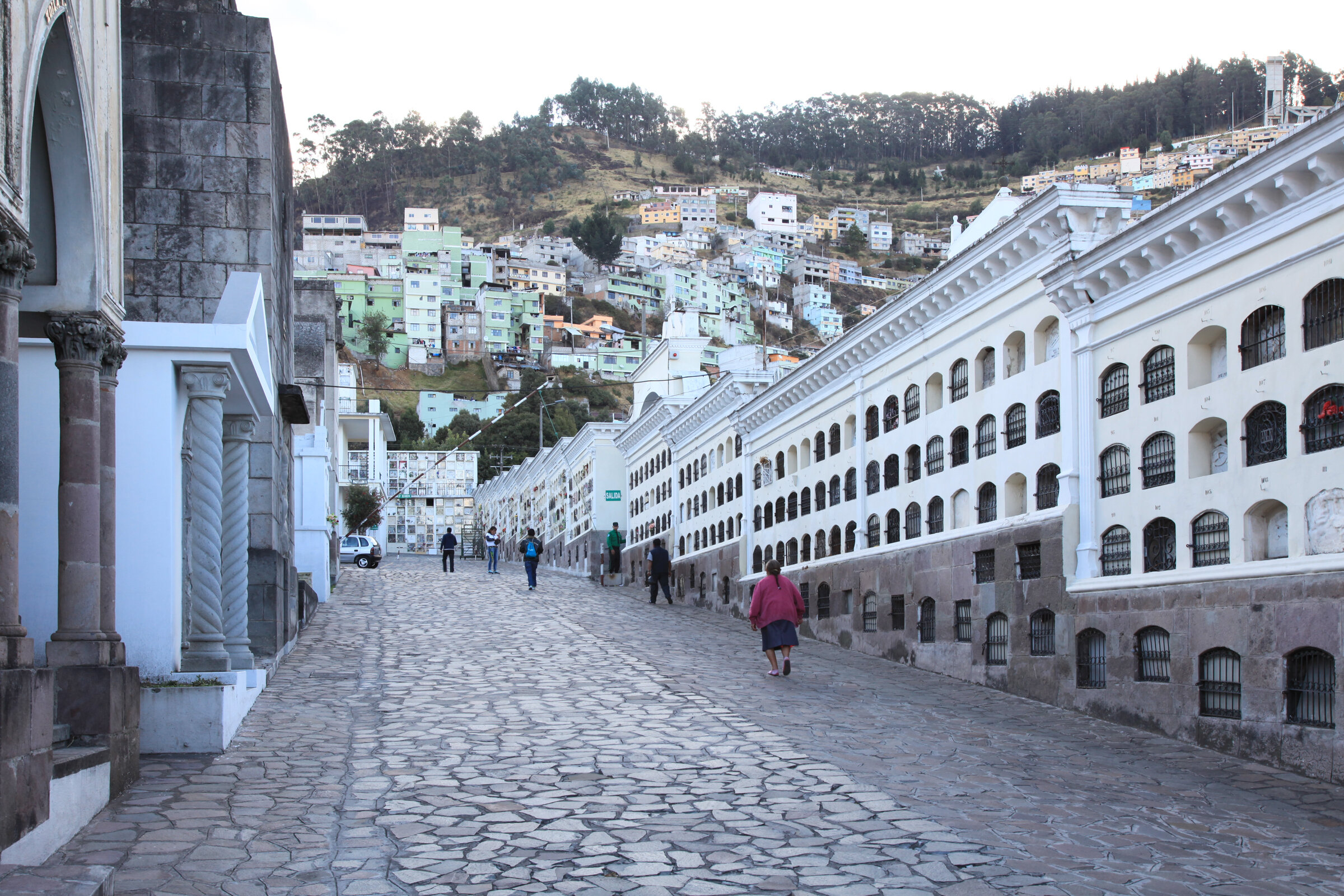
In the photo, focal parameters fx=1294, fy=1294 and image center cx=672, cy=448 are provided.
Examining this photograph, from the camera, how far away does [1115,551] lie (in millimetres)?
14492

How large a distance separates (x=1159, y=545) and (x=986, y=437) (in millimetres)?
4432

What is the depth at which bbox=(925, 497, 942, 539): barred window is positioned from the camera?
19141 millimetres

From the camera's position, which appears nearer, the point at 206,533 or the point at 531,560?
the point at 206,533

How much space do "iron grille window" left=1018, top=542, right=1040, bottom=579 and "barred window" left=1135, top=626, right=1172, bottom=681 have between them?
7.53 ft

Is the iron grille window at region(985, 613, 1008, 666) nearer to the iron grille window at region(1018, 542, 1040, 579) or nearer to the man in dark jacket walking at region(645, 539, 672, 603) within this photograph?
the iron grille window at region(1018, 542, 1040, 579)

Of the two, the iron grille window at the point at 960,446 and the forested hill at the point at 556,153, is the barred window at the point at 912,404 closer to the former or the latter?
the iron grille window at the point at 960,446

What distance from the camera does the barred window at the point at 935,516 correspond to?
19.1 m

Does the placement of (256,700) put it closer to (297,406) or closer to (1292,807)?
(297,406)

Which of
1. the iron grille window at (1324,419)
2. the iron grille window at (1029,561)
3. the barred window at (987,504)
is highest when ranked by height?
the iron grille window at (1324,419)

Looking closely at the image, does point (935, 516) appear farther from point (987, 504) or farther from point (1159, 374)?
point (1159, 374)

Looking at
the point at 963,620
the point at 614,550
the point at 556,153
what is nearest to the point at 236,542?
the point at 963,620

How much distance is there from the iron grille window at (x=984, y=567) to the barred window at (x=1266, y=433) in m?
5.19

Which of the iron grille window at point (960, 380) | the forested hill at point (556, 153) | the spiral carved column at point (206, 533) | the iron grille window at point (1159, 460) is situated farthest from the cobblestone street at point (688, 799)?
the forested hill at point (556, 153)

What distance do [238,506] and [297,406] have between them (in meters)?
4.22
